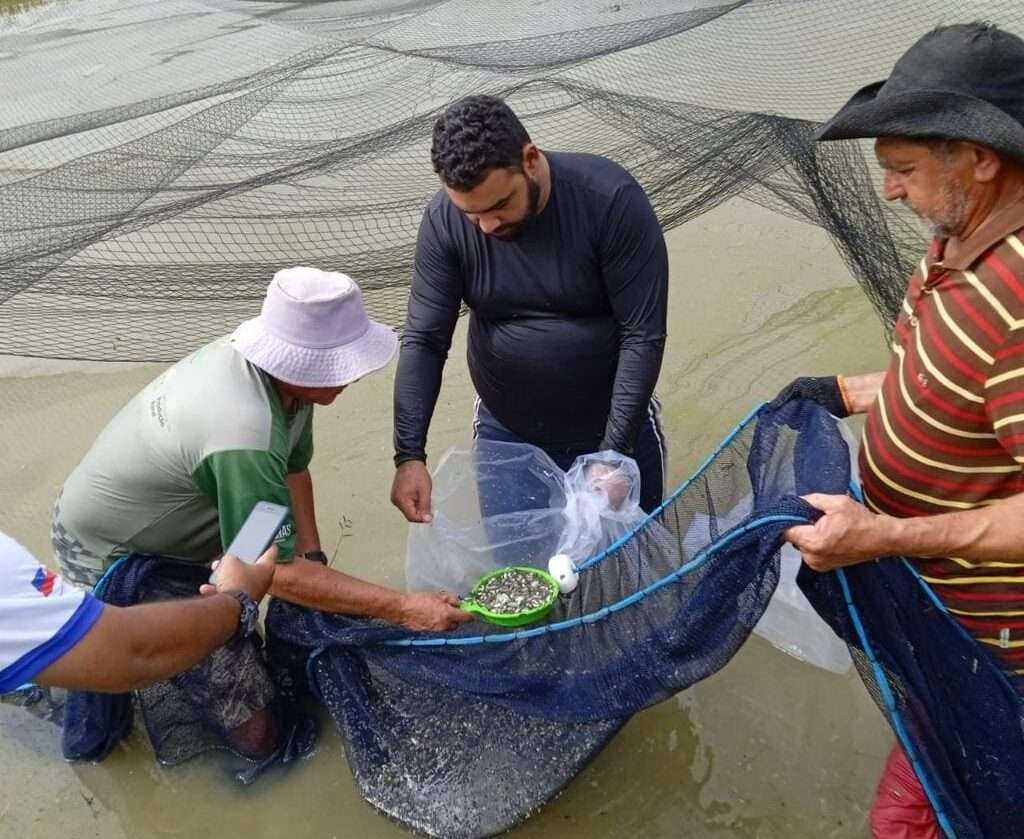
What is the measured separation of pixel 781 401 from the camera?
2211 millimetres

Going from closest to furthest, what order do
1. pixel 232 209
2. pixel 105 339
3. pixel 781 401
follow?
pixel 781 401 → pixel 105 339 → pixel 232 209

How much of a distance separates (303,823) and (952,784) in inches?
67.1

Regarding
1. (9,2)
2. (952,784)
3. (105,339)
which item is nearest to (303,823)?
(952,784)

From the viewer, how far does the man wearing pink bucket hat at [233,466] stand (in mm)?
2102

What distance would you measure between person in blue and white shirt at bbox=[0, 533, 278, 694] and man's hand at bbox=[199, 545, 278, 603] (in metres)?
0.05

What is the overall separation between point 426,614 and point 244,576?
507 millimetres

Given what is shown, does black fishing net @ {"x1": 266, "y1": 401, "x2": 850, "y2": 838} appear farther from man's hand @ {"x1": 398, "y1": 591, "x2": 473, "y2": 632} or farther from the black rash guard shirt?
the black rash guard shirt

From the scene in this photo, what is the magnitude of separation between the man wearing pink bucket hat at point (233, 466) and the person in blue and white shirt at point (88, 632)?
362 mm

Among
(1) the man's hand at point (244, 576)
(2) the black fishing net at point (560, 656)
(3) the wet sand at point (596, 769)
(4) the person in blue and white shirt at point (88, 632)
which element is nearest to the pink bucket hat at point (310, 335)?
(1) the man's hand at point (244, 576)

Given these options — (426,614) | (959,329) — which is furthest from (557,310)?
(959,329)

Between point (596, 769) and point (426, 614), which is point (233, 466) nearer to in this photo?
point (426, 614)

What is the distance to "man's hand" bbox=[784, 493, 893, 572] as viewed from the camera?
1.58 m

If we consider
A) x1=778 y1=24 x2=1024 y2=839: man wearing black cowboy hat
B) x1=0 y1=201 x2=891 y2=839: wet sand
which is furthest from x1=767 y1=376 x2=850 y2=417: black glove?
x1=0 y1=201 x2=891 y2=839: wet sand

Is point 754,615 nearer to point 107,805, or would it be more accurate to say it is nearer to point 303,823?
point 303,823
